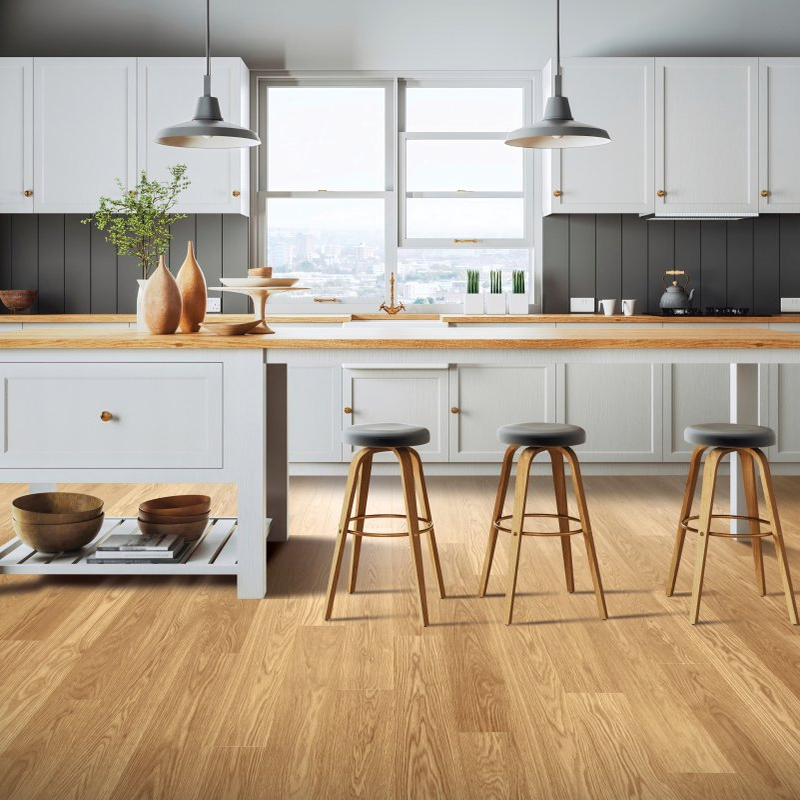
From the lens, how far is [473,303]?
562 cm

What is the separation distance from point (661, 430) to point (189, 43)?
12.2 ft

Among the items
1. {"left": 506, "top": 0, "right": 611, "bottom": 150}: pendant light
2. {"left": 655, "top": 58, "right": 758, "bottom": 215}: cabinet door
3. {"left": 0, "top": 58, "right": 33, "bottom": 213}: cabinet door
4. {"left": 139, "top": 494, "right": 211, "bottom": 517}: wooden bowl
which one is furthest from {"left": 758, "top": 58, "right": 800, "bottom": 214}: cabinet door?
{"left": 0, "top": 58, "right": 33, "bottom": 213}: cabinet door

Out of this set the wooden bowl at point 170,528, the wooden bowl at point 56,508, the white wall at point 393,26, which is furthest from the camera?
the white wall at point 393,26

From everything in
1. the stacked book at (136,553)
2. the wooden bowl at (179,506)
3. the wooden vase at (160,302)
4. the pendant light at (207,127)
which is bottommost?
the stacked book at (136,553)

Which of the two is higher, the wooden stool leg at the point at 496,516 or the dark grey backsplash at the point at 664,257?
the dark grey backsplash at the point at 664,257

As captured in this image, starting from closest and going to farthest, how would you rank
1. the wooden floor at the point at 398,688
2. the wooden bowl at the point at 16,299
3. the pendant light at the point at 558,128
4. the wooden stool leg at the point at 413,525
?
the wooden floor at the point at 398,688
the wooden stool leg at the point at 413,525
the pendant light at the point at 558,128
the wooden bowl at the point at 16,299

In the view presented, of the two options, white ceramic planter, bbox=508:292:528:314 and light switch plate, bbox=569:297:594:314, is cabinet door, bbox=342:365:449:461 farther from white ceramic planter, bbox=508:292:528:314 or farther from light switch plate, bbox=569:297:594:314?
light switch plate, bbox=569:297:594:314

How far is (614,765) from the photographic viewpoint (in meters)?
1.90

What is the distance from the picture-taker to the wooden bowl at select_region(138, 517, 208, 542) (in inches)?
128

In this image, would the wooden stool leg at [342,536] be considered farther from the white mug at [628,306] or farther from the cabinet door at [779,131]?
the cabinet door at [779,131]

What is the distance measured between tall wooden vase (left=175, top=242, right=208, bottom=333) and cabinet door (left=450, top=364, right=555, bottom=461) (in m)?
2.08

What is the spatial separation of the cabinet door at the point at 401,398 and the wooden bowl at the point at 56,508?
6.58 ft

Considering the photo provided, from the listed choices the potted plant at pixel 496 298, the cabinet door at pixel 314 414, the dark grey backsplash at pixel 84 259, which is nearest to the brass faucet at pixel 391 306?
the potted plant at pixel 496 298

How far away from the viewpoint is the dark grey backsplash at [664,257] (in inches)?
230
